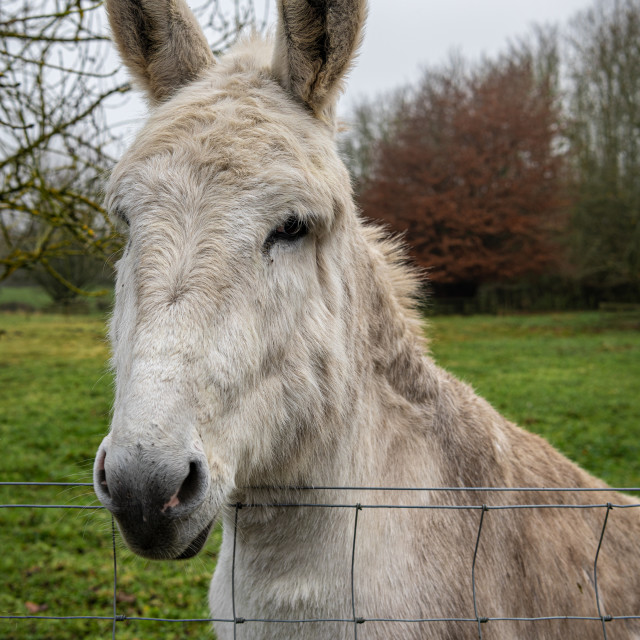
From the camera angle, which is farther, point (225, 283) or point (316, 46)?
point (316, 46)

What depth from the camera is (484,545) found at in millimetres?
A: 2182

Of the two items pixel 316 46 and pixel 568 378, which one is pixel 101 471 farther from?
pixel 568 378

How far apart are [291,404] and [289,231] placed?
0.58 m

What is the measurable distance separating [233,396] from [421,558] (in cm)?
103

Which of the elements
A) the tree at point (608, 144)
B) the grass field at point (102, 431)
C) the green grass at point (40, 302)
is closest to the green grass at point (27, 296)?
the green grass at point (40, 302)

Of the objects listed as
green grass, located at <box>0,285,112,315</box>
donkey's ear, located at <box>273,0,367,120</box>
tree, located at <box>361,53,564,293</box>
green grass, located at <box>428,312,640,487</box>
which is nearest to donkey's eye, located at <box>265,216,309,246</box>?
donkey's ear, located at <box>273,0,367,120</box>

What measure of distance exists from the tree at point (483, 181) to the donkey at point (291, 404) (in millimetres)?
24921

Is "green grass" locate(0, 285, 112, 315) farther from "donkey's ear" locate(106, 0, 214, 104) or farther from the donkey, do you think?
the donkey

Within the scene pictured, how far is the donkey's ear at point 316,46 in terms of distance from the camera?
1.94 meters

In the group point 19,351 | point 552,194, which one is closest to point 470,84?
point 552,194

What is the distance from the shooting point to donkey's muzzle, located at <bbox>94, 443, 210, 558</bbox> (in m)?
1.34

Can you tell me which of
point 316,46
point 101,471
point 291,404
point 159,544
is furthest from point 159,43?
point 159,544

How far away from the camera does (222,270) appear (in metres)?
1.63

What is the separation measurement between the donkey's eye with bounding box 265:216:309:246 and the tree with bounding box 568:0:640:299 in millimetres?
23649
